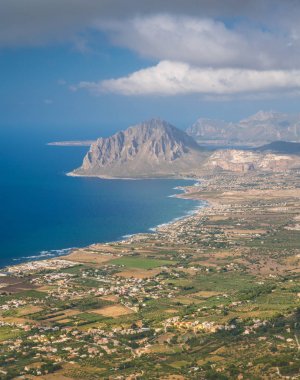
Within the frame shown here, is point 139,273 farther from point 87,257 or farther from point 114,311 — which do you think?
point 114,311

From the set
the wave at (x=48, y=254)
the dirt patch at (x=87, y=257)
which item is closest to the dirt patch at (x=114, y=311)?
the dirt patch at (x=87, y=257)

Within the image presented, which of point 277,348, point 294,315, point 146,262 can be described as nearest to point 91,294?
point 146,262

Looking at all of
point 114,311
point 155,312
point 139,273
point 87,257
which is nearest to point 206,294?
point 155,312

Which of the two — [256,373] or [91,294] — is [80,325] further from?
[256,373]

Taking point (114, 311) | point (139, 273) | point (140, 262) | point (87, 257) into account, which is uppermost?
point (87, 257)

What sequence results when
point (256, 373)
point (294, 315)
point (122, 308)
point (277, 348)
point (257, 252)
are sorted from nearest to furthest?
point (256, 373), point (277, 348), point (294, 315), point (122, 308), point (257, 252)

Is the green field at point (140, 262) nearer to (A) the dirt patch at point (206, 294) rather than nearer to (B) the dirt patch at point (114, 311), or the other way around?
(A) the dirt patch at point (206, 294)
